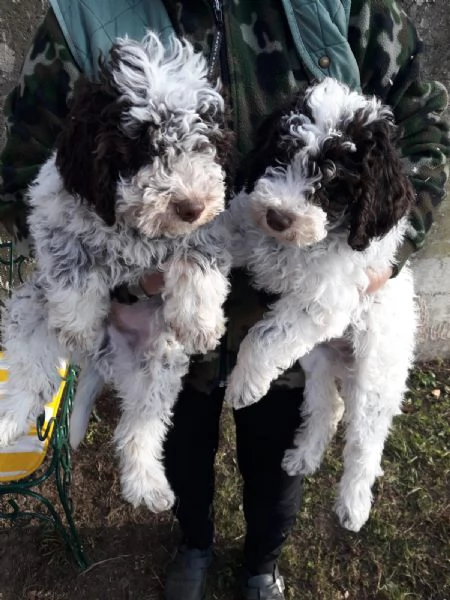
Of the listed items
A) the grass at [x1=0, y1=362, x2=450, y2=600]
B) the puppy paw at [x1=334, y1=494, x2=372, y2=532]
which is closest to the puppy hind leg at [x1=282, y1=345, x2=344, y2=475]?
the puppy paw at [x1=334, y1=494, x2=372, y2=532]

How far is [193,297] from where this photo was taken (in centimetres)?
200

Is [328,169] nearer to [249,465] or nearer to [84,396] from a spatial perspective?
[84,396]

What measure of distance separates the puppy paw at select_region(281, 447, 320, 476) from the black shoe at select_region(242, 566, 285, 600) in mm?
785

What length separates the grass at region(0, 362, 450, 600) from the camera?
10.7ft

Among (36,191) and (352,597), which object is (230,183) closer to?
(36,191)

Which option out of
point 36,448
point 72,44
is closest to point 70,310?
point 72,44

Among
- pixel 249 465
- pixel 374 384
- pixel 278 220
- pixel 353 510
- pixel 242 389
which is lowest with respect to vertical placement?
pixel 353 510

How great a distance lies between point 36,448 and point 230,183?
1647 mm

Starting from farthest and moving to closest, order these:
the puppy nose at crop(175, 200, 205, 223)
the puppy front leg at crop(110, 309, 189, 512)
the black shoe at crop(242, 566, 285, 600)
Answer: the black shoe at crop(242, 566, 285, 600)
the puppy front leg at crop(110, 309, 189, 512)
the puppy nose at crop(175, 200, 205, 223)

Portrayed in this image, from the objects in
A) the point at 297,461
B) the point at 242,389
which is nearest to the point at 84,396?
the point at 242,389

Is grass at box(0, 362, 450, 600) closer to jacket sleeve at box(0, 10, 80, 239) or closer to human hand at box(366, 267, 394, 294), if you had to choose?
human hand at box(366, 267, 394, 294)

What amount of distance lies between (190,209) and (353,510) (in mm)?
1841

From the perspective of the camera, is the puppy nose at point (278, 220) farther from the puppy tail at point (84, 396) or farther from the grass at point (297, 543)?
the grass at point (297, 543)

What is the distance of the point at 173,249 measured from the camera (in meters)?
2.05
